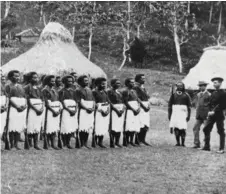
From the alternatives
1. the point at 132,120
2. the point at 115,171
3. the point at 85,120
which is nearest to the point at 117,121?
the point at 132,120

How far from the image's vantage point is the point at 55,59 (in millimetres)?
21812

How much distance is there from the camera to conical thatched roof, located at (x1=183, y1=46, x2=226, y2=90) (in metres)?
33.1

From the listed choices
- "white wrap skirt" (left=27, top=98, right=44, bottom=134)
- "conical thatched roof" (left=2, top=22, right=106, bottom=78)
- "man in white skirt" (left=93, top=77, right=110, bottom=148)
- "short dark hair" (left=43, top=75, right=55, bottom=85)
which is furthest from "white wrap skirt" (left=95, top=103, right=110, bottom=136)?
"conical thatched roof" (left=2, top=22, right=106, bottom=78)

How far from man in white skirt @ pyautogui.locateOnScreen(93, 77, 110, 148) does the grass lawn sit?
522 mm

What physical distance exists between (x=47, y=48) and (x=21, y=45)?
960 inches

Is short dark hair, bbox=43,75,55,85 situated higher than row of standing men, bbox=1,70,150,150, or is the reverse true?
short dark hair, bbox=43,75,55,85

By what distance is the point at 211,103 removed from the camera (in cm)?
1061

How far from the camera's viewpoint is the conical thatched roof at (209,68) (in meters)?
33.1

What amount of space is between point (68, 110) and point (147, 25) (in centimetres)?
4405

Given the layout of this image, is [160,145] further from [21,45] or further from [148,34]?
[148,34]

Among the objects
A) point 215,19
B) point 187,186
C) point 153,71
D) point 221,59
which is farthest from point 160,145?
point 215,19

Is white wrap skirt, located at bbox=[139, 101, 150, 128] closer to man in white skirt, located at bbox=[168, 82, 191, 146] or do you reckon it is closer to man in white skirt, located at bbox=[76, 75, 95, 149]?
man in white skirt, located at bbox=[168, 82, 191, 146]

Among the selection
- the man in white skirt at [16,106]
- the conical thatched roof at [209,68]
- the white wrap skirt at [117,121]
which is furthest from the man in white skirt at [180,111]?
the conical thatched roof at [209,68]

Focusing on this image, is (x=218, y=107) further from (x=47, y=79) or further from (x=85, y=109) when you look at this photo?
(x=47, y=79)
